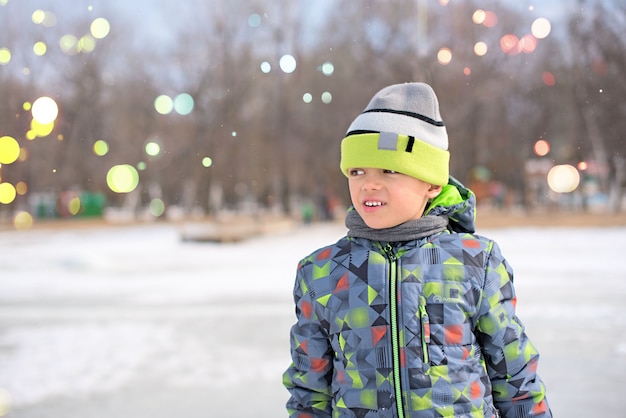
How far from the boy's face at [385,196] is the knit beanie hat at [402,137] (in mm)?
28

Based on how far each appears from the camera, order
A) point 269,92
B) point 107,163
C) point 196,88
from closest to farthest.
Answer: point 269,92 < point 196,88 < point 107,163

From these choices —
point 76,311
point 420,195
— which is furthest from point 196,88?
point 420,195

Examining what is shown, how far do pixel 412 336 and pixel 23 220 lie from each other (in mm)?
19589

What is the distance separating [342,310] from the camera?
1406 millimetres

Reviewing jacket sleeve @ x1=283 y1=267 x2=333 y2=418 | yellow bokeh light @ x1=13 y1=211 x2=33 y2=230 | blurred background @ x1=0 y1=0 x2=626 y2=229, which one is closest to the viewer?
jacket sleeve @ x1=283 y1=267 x2=333 y2=418

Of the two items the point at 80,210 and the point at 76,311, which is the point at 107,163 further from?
the point at 76,311

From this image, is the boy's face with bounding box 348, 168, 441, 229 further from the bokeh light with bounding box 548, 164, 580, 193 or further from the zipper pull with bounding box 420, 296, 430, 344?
the bokeh light with bounding box 548, 164, 580, 193

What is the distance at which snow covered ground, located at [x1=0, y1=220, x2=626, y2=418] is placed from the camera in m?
3.27

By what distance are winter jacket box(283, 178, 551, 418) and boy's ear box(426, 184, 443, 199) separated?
4.2 inches

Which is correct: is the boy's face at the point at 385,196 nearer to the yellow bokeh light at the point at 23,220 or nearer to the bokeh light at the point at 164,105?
the bokeh light at the point at 164,105

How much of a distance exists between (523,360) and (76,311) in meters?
4.87

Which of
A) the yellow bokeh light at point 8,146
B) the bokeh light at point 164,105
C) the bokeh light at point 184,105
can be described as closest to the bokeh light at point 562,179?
the bokeh light at point 184,105

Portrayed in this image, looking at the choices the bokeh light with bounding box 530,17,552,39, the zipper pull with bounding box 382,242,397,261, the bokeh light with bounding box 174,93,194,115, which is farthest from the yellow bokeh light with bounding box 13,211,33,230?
the zipper pull with bounding box 382,242,397,261

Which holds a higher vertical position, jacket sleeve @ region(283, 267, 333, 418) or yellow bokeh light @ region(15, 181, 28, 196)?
yellow bokeh light @ region(15, 181, 28, 196)
